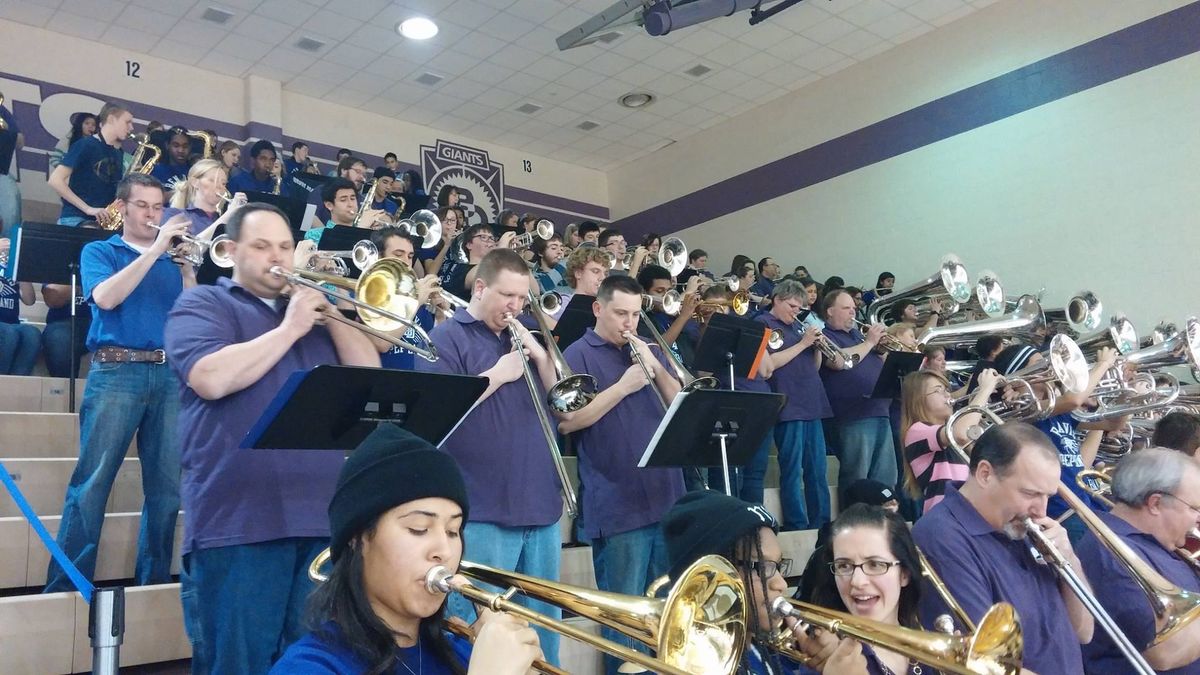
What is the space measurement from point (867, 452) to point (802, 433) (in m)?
0.53

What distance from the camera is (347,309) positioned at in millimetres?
3373

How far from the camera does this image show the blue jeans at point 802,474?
599 cm

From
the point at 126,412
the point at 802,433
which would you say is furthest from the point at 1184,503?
the point at 126,412

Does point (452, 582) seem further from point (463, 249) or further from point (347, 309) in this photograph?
point (463, 249)

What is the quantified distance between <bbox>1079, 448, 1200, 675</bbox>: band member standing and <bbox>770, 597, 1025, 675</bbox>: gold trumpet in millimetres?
1160

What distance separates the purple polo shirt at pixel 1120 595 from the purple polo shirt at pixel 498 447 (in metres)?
1.95

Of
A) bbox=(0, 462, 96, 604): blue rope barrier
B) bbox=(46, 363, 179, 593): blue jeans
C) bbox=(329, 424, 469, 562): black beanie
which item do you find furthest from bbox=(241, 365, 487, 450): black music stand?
bbox=(46, 363, 179, 593): blue jeans

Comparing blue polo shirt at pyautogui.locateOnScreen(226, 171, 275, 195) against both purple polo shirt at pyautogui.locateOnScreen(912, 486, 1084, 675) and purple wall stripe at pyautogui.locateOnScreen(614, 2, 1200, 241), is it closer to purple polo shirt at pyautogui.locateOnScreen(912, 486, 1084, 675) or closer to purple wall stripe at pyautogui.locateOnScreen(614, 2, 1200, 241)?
purple wall stripe at pyautogui.locateOnScreen(614, 2, 1200, 241)

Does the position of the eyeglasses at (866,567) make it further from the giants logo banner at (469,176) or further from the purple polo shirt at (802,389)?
the giants logo banner at (469,176)

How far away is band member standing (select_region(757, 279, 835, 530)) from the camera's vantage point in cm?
602

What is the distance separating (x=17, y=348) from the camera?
18.3ft

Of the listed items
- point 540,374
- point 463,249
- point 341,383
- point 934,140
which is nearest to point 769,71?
point 934,140

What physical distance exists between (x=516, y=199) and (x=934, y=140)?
5742 mm

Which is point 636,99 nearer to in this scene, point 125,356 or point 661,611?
point 125,356
